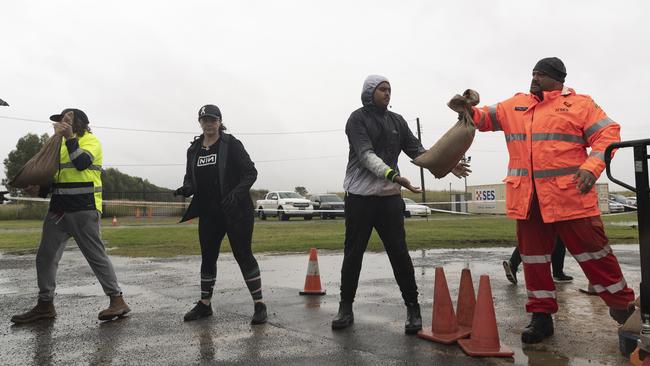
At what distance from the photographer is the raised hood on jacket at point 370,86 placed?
14.8ft

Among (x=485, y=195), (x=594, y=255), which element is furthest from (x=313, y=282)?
(x=485, y=195)

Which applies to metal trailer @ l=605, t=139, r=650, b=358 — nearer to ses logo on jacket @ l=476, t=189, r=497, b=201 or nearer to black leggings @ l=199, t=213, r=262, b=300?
black leggings @ l=199, t=213, r=262, b=300

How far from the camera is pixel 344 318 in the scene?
4418 mm

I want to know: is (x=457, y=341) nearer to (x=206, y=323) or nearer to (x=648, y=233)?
(x=648, y=233)

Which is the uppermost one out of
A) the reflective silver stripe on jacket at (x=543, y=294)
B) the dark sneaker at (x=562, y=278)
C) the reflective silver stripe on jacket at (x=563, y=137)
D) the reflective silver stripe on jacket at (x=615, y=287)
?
the reflective silver stripe on jacket at (x=563, y=137)

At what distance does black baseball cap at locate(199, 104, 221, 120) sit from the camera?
4.93m

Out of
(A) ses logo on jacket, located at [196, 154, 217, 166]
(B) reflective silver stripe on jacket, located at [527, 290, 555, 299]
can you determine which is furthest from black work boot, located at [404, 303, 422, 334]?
(A) ses logo on jacket, located at [196, 154, 217, 166]

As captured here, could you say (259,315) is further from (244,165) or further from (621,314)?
(621,314)

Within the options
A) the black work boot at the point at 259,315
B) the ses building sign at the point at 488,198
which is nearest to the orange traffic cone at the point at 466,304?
the black work boot at the point at 259,315

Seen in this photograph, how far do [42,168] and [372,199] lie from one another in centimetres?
300

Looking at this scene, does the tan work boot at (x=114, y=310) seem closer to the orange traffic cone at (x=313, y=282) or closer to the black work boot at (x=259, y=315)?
the black work boot at (x=259, y=315)

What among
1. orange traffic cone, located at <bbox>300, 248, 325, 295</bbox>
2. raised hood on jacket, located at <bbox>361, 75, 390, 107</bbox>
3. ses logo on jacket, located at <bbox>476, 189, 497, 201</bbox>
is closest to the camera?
raised hood on jacket, located at <bbox>361, 75, 390, 107</bbox>

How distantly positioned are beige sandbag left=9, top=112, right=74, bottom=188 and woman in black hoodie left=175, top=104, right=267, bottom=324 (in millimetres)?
1175

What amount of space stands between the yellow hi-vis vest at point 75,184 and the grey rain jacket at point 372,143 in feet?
8.03
